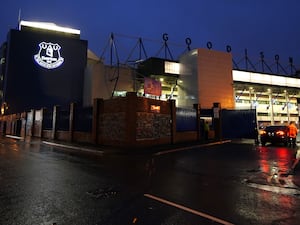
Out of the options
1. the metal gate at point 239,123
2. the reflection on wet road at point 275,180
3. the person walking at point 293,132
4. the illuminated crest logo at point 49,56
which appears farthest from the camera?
the illuminated crest logo at point 49,56

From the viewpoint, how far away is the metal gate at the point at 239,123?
24.7m

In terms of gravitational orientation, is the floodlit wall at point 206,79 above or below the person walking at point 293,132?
above

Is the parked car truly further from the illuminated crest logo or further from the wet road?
the illuminated crest logo

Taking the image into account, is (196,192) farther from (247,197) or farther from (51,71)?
(51,71)

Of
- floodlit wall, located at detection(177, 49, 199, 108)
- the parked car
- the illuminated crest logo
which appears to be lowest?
the parked car

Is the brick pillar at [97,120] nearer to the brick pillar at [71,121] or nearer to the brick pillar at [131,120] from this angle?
the brick pillar at [131,120]

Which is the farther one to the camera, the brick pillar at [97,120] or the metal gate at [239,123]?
the metal gate at [239,123]

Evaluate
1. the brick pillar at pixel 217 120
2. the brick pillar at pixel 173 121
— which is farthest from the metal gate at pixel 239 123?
the brick pillar at pixel 173 121

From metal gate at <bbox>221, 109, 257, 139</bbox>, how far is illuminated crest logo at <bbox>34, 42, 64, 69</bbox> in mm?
34734

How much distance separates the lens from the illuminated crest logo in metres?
45.7

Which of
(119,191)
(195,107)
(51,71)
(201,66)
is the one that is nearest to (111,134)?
(195,107)

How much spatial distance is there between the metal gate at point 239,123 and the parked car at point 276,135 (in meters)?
5.01

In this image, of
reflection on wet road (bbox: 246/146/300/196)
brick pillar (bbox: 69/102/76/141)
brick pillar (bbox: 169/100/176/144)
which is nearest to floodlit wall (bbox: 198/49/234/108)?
brick pillar (bbox: 169/100/176/144)

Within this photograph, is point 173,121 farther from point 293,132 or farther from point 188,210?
point 188,210
